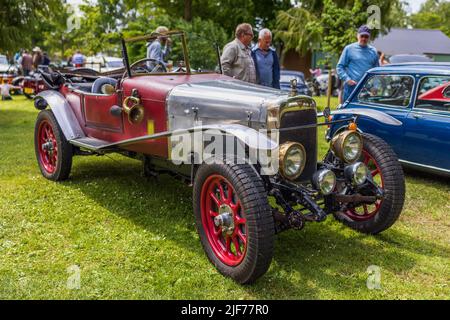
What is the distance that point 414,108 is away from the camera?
5371 mm

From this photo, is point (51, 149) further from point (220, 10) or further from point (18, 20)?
point (220, 10)

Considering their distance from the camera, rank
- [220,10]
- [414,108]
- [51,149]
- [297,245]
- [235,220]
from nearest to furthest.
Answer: [235,220] < [297,245] < [51,149] < [414,108] < [220,10]

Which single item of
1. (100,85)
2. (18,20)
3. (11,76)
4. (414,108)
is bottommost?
(11,76)

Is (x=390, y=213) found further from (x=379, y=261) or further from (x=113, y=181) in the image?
(x=113, y=181)

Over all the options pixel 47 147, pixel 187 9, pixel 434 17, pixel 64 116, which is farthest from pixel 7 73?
pixel 434 17

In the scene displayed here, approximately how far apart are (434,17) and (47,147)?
61.2 metres

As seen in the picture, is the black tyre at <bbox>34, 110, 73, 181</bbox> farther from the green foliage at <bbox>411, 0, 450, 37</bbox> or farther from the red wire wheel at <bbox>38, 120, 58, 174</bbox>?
the green foliage at <bbox>411, 0, 450, 37</bbox>

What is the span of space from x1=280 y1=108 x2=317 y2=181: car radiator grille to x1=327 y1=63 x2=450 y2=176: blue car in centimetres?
184

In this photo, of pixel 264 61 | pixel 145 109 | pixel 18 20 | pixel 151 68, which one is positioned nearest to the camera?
pixel 145 109

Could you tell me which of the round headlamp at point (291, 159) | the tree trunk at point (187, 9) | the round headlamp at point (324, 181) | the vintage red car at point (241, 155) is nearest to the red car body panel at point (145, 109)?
the vintage red car at point (241, 155)

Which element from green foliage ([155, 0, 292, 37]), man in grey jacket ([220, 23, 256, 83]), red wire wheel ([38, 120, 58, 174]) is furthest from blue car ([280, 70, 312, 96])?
red wire wheel ([38, 120, 58, 174])
